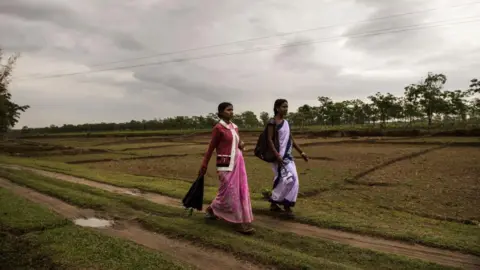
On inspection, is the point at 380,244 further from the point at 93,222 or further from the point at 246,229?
the point at 93,222

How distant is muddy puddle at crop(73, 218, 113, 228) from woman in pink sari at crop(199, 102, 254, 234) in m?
1.90

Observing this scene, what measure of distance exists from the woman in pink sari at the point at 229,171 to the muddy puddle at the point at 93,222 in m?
1.90

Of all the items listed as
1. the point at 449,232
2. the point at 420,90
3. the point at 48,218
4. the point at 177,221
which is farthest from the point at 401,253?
the point at 420,90

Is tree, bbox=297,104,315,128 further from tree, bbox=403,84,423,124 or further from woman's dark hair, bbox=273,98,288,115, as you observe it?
woman's dark hair, bbox=273,98,288,115

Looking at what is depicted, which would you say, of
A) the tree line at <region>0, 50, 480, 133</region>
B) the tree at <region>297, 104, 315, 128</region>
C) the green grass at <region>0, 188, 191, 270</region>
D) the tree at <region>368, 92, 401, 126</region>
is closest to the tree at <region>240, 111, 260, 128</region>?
the tree line at <region>0, 50, 480, 133</region>

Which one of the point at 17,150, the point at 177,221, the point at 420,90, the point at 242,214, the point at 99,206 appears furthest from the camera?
the point at 420,90

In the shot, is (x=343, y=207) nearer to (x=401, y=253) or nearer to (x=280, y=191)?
(x=280, y=191)

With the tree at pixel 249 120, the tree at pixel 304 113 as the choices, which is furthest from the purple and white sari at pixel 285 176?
the tree at pixel 249 120

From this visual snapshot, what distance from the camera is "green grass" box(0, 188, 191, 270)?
385 cm

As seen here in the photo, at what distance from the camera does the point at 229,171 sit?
532 cm

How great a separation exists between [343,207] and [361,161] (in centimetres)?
1106

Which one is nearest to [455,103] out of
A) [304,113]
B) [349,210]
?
[304,113]

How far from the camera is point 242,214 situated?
5.21 metres

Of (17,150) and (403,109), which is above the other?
(403,109)
